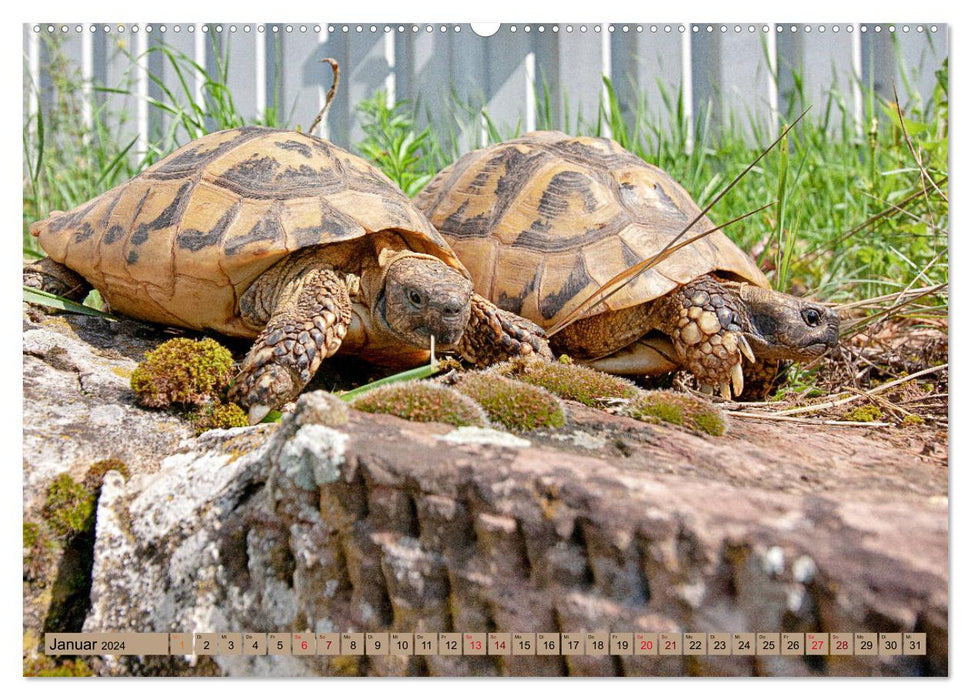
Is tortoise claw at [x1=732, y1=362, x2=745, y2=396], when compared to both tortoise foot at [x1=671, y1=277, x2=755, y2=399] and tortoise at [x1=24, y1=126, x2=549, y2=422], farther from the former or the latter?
tortoise at [x1=24, y1=126, x2=549, y2=422]

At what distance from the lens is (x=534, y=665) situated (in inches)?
57.0

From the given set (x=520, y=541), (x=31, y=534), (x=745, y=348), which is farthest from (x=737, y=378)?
(x=31, y=534)

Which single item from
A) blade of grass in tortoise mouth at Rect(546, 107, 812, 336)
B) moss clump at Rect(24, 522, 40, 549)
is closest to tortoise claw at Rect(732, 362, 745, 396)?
blade of grass in tortoise mouth at Rect(546, 107, 812, 336)

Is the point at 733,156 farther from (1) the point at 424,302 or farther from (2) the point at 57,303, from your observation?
(2) the point at 57,303

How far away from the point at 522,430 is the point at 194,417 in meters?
1.18

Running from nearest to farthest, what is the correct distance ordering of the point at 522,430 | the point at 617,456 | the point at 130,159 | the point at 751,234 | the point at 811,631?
the point at 811,631, the point at 617,456, the point at 522,430, the point at 130,159, the point at 751,234

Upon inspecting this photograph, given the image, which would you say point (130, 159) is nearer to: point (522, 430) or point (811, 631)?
point (522, 430)

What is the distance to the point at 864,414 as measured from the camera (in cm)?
257

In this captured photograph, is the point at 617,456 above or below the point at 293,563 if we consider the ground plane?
above

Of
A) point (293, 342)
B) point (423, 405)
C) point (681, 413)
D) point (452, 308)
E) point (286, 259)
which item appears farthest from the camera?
point (286, 259)

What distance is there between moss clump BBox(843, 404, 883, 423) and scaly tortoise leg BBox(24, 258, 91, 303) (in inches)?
129

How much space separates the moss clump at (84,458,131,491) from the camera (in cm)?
205

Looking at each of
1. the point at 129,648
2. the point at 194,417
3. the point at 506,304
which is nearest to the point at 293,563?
the point at 129,648

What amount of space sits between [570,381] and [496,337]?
2.25 ft
